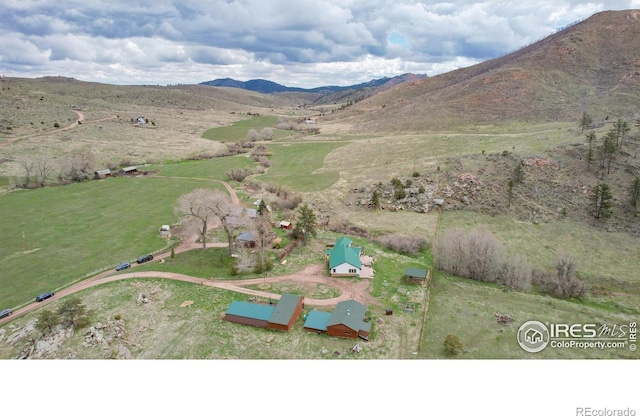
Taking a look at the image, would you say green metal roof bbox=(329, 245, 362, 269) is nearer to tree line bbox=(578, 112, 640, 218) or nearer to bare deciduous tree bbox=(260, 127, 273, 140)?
tree line bbox=(578, 112, 640, 218)

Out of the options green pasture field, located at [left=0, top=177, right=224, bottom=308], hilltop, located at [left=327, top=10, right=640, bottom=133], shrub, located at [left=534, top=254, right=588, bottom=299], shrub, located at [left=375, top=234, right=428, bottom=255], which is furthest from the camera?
hilltop, located at [left=327, top=10, right=640, bottom=133]

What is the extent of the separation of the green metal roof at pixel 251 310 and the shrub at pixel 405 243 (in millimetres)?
22205

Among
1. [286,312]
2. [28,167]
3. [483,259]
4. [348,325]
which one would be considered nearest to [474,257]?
[483,259]

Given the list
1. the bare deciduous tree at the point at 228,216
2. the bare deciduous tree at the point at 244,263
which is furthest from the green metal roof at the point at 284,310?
the bare deciduous tree at the point at 228,216

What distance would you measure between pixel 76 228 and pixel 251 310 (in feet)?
123

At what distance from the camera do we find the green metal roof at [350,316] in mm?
32125

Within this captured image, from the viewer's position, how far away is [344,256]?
43.6 metres

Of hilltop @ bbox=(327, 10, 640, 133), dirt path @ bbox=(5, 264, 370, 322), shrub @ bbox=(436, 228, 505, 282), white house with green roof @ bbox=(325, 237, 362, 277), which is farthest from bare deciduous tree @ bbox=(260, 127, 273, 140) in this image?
shrub @ bbox=(436, 228, 505, 282)

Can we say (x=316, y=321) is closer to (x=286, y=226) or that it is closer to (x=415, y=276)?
(x=415, y=276)

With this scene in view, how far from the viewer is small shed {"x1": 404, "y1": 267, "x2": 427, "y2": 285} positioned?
41.3 metres

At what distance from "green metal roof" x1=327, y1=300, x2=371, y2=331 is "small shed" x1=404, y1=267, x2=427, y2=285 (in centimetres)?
937

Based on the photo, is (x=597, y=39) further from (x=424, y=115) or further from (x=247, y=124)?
(x=247, y=124)

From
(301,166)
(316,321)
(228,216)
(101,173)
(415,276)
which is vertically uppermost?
(301,166)

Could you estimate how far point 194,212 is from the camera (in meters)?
47.0
